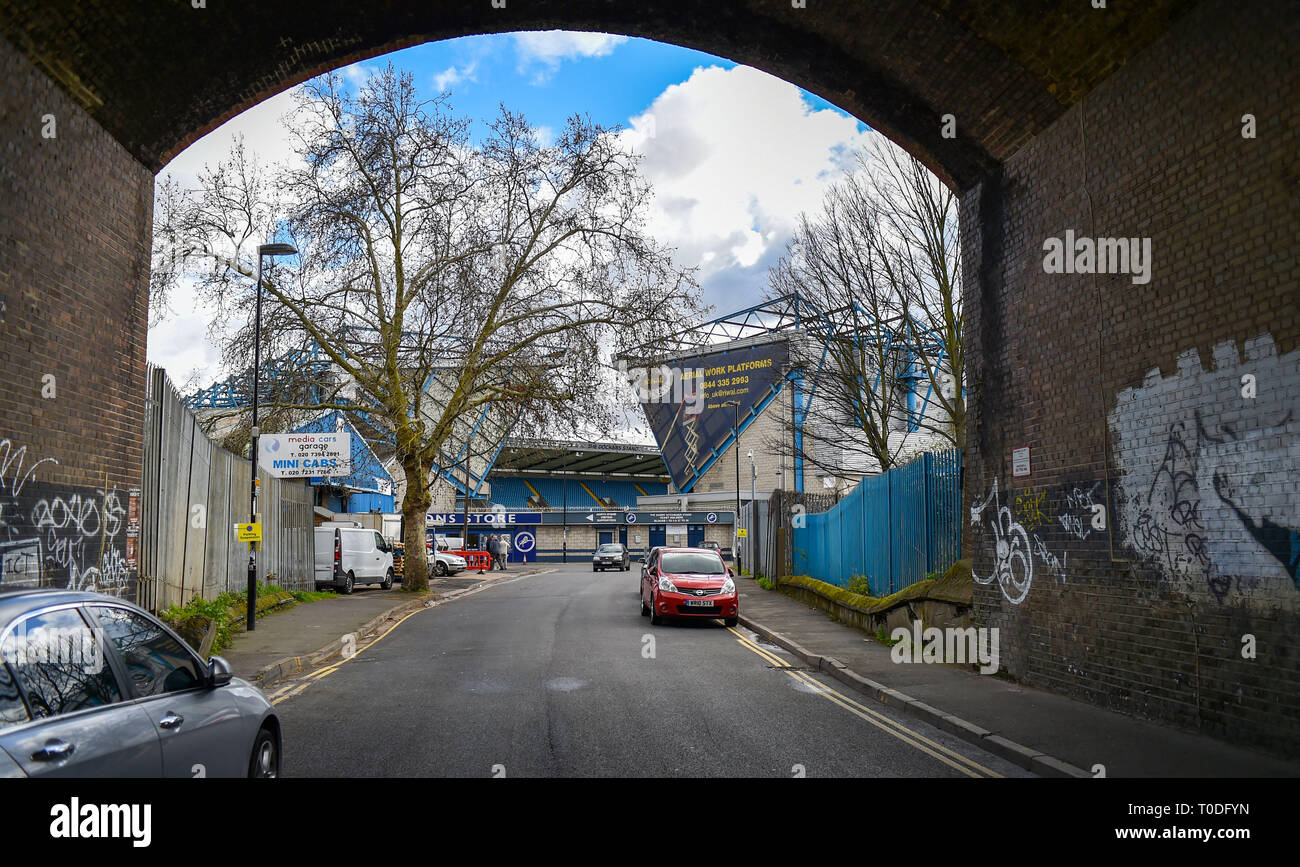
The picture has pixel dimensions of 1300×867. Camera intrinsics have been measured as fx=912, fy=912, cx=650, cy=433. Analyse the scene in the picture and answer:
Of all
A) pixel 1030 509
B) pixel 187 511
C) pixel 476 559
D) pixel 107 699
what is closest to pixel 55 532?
pixel 107 699

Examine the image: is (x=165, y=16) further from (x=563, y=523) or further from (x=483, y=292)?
(x=563, y=523)

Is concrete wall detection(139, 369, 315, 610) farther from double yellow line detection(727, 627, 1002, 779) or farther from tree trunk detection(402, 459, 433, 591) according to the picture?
double yellow line detection(727, 627, 1002, 779)

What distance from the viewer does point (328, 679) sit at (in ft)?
37.6

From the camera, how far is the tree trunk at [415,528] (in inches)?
1119

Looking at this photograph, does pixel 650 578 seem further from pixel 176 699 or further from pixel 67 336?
pixel 176 699

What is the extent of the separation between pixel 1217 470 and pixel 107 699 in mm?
7861

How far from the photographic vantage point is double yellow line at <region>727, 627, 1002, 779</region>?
6.87 meters

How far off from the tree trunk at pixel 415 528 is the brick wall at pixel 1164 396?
20742mm

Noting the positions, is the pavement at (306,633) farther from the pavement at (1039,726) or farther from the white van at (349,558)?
the pavement at (1039,726)

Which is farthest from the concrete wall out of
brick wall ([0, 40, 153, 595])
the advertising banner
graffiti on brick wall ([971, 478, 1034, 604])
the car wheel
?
the advertising banner

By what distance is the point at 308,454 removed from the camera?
83.7 ft
